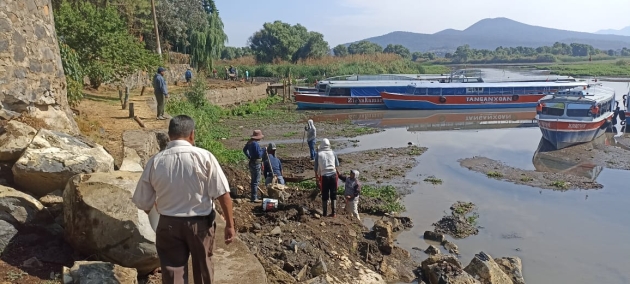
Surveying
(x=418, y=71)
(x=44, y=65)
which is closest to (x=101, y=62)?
(x=44, y=65)

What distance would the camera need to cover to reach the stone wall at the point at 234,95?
27.0 meters

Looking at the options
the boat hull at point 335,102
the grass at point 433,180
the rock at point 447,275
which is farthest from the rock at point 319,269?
the boat hull at point 335,102

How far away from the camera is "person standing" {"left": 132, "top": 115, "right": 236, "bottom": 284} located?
338 cm

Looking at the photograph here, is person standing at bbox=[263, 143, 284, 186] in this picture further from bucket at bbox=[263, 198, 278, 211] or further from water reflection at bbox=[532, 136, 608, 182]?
water reflection at bbox=[532, 136, 608, 182]

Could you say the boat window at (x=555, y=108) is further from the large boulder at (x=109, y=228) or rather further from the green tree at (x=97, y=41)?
the large boulder at (x=109, y=228)

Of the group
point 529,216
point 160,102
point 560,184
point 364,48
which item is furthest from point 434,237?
point 364,48

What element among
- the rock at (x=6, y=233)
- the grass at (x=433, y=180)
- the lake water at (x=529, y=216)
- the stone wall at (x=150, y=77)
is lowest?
the lake water at (x=529, y=216)

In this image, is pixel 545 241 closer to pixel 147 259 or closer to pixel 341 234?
pixel 341 234

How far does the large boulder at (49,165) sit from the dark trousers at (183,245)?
196 centimetres

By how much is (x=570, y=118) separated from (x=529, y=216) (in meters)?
10.3

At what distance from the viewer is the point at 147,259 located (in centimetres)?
414

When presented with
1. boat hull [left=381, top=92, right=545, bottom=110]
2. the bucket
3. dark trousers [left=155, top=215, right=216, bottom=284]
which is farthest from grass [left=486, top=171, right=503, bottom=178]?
boat hull [left=381, top=92, right=545, bottom=110]

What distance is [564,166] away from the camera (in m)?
16.8

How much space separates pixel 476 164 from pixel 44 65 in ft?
44.8
